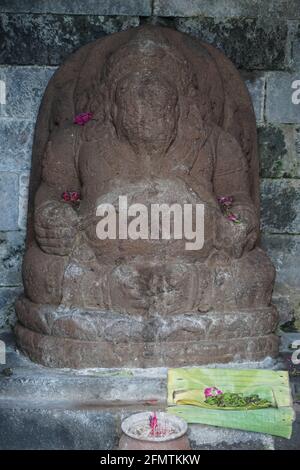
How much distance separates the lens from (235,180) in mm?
3826

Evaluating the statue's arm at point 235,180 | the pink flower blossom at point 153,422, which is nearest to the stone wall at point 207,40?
the statue's arm at point 235,180

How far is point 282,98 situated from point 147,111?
1.23 metres

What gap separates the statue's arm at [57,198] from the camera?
356cm

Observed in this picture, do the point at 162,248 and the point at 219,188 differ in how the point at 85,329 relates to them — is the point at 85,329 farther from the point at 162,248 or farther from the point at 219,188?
the point at 219,188

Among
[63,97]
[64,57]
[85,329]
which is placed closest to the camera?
[85,329]

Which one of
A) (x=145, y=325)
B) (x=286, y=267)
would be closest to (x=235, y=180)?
(x=145, y=325)

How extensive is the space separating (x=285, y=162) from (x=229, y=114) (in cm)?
65

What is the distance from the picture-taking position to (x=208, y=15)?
175 inches

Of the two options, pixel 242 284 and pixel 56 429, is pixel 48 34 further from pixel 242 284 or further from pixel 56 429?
pixel 56 429

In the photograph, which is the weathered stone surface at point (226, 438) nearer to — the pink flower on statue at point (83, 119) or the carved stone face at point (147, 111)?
the carved stone face at point (147, 111)

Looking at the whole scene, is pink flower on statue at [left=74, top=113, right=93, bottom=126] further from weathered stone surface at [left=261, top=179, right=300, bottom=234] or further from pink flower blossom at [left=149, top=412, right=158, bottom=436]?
pink flower blossom at [left=149, top=412, right=158, bottom=436]

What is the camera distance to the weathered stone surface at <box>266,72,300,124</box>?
4.49 metres

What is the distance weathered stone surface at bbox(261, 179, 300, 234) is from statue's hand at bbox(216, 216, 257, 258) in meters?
1.00
